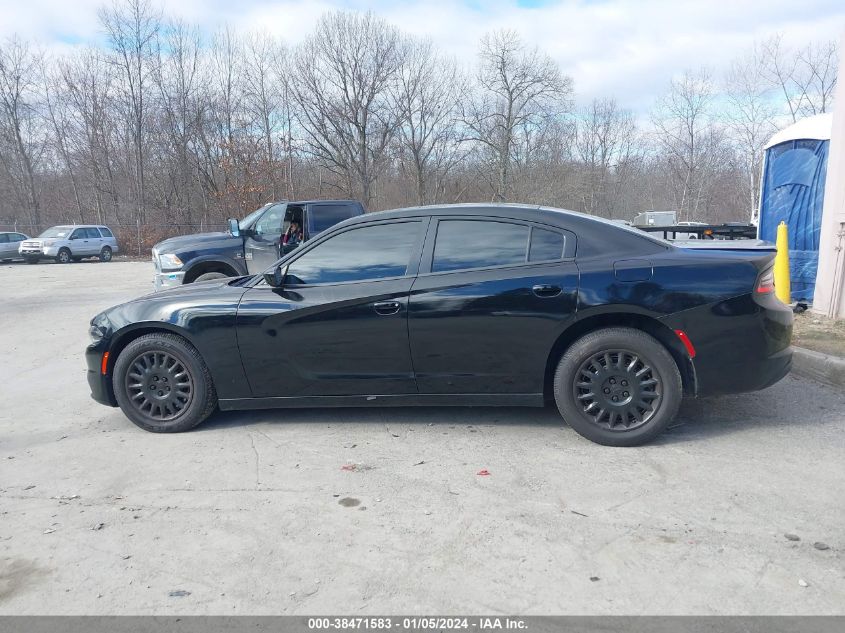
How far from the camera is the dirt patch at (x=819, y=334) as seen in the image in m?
6.17

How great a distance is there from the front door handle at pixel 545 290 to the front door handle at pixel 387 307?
0.96m

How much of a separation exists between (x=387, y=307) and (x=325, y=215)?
7.15 m

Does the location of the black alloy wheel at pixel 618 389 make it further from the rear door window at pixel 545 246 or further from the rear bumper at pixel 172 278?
the rear bumper at pixel 172 278

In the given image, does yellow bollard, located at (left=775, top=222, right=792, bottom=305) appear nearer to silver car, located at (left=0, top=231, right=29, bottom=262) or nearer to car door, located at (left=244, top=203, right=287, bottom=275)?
car door, located at (left=244, top=203, right=287, bottom=275)

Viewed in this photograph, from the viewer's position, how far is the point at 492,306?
4324 mm

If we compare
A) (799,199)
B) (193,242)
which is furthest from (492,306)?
(799,199)

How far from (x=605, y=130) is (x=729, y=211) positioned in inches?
544

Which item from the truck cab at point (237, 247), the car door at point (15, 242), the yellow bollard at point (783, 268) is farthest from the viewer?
the car door at point (15, 242)

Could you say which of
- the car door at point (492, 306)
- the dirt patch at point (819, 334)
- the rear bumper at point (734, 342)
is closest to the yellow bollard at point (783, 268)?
the dirt patch at point (819, 334)

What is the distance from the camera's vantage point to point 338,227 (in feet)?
15.8

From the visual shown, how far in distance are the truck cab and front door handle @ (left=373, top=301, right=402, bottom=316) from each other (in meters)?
5.06
